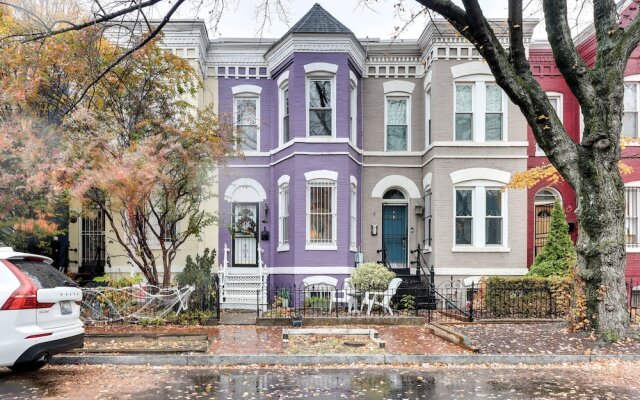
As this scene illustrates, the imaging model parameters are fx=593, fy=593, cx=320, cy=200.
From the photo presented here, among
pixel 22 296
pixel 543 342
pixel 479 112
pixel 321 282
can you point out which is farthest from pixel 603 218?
pixel 22 296

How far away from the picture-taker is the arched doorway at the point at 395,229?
20219 mm

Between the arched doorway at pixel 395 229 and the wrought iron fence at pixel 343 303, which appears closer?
the wrought iron fence at pixel 343 303

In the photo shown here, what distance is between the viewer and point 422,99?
20.1 meters

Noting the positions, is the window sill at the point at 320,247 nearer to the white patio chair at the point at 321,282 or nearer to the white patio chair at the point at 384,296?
the white patio chair at the point at 321,282

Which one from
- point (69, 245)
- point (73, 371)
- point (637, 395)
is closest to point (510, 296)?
point (637, 395)

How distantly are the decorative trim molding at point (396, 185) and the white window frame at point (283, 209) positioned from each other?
9.84ft

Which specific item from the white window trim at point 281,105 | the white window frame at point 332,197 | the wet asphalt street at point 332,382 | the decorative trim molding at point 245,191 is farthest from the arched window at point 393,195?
the wet asphalt street at point 332,382

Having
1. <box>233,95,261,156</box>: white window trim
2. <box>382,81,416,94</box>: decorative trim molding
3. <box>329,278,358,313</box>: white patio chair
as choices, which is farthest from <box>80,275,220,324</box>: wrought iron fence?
<box>382,81,416,94</box>: decorative trim molding

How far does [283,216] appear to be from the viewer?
19.2 metres

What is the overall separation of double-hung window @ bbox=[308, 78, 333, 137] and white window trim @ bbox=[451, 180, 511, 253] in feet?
A: 14.6

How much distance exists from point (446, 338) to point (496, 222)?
779 centimetres

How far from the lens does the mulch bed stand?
33.4ft

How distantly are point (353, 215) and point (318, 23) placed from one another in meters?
6.19

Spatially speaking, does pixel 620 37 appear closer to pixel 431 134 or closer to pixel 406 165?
pixel 431 134
